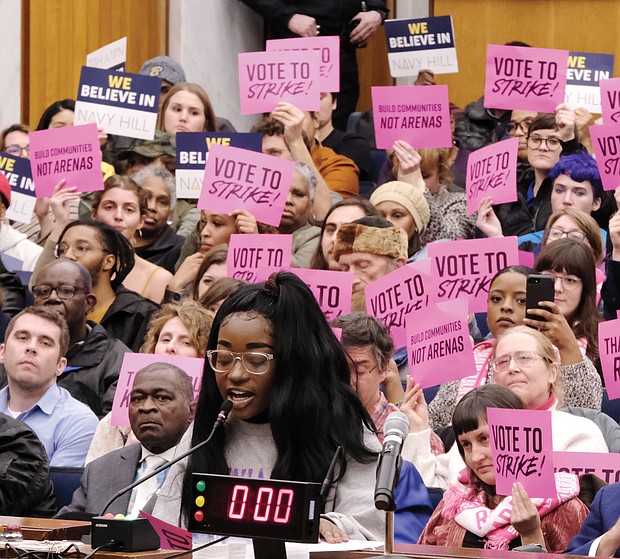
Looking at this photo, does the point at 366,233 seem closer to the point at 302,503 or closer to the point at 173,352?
the point at 173,352

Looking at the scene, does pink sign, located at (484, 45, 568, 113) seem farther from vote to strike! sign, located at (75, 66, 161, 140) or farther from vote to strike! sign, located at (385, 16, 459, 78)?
vote to strike! sign, located at (75, 66, 161, 140)

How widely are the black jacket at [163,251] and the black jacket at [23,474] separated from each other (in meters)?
2.62

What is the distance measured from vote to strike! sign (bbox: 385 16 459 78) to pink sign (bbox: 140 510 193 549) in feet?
19.8

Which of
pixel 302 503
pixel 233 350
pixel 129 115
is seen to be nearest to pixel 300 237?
pixel 129 115

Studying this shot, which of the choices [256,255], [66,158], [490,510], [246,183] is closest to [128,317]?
[256,255]

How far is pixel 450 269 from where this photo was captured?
21.5ft

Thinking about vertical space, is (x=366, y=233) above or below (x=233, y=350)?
above

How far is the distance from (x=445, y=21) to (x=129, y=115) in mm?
1995

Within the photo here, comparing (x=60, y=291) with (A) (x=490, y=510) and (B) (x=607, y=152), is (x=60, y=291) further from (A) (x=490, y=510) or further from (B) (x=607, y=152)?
(A) (x=490, y=510)

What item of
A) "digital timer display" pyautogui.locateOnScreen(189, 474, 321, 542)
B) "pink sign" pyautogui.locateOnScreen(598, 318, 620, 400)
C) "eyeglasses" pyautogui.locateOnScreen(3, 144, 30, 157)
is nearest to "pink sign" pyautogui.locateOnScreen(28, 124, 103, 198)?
"eyeglasses" pyautogui.locateOnScreen(3, 144, 30, 157)

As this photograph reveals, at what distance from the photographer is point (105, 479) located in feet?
17.5

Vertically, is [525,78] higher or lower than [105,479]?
higher

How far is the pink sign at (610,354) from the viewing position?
222 inches

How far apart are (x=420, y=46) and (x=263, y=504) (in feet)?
21.6
